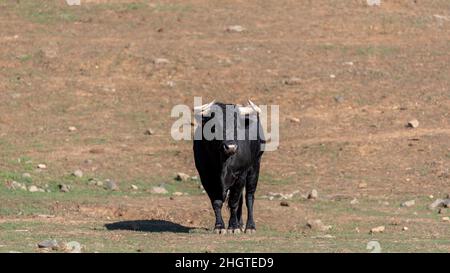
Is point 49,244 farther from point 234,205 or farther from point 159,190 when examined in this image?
point 159,190

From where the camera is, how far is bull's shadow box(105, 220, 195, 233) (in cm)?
1748

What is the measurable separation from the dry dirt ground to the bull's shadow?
3 cm

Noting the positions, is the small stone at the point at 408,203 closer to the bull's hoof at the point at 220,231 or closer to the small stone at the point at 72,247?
the bull's hoof at the point at 220,231

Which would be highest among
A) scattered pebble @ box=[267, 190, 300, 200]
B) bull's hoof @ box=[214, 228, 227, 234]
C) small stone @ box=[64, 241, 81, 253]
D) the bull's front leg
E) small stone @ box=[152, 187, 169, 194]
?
small stone @ box=[64, 241, 81, 253]

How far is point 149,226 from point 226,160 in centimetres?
170

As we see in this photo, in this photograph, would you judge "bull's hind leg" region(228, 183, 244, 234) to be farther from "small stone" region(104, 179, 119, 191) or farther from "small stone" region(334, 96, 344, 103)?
"small stone" region(334, 96, 344, 103)

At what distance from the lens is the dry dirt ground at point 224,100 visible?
1828 centimetres

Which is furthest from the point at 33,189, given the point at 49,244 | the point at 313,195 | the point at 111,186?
the point at 49,244

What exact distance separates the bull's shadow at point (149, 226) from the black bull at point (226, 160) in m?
0.72

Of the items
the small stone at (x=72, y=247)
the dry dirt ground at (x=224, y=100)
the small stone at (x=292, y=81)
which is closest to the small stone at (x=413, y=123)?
the dry dirt ground at (x=224, y=100)

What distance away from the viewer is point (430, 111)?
2602cm

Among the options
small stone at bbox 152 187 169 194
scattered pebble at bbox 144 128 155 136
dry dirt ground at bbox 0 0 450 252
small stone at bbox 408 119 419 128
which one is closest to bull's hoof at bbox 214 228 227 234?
dry dirt ground at bbox 0 0 450 252

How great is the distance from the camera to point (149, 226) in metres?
17.8
